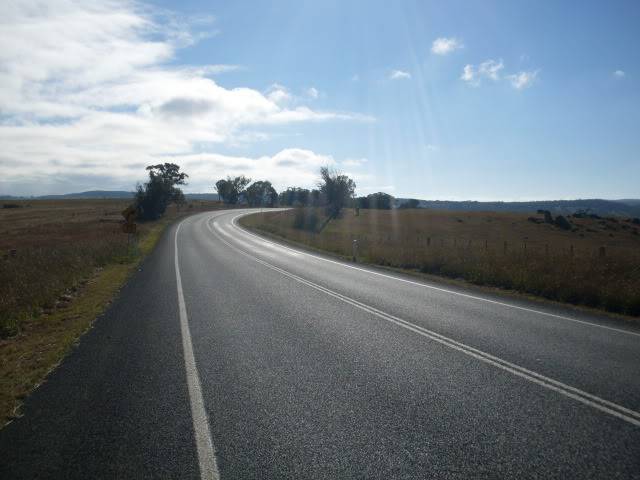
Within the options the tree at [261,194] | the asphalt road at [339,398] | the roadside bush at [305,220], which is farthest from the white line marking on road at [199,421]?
the tree at [261,194]

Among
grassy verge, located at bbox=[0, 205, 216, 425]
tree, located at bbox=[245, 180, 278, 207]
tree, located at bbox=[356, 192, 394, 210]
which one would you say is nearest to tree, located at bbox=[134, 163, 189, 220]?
grassy verge, located at bbox=[0, 205, 216, 425]

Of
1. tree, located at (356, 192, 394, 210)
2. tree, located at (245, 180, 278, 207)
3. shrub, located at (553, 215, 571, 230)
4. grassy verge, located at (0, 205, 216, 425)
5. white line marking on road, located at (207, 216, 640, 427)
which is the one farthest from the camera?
tree, located at (245, 180, 278, 207)

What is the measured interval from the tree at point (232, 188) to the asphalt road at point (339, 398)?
458 ft

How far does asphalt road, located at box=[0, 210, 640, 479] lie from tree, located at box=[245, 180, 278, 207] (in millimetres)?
146878

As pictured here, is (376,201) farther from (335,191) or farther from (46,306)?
(46,306)

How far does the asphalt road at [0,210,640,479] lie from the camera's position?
3.59 metres

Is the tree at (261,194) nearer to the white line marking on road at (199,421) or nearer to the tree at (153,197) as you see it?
the tree at (153,197)

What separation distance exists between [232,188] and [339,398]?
14497cm

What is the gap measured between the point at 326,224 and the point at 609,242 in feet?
115

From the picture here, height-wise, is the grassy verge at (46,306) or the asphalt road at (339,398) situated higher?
the asphalt road at (339,398)

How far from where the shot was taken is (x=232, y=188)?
5719 inches

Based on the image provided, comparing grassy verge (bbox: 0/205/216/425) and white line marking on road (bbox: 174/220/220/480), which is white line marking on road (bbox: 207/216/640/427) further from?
grassy verge (bbox: 0/205/216/425)

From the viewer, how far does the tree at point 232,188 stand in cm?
14525

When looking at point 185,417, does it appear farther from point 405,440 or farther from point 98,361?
point 98,361
